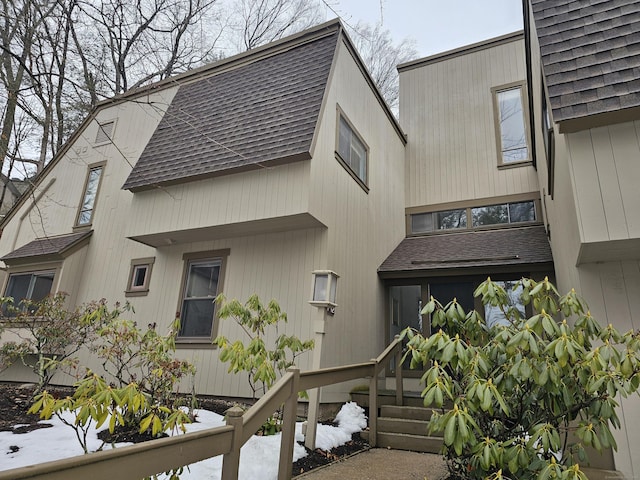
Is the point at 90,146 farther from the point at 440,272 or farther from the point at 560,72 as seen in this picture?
the point at 560,72

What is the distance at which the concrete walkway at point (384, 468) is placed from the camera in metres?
3.67

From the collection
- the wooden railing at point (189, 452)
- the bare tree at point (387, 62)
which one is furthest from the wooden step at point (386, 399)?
the bare tree at point (387, 62)

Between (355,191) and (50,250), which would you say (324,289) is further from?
(50,250)

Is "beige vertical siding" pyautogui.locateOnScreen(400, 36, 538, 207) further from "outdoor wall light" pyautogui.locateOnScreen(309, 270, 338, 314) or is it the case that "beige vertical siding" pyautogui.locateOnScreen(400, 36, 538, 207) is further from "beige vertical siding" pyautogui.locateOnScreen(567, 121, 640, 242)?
"beige vertical siding" pyautogui.locateOnScreen(567, 121, 640, 242)

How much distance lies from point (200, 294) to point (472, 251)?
17.4 feet

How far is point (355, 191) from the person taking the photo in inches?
291

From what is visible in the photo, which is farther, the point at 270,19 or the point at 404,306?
the point at 270,19

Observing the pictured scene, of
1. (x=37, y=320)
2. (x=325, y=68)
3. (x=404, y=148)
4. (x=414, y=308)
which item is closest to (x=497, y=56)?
(x=404, y=148)

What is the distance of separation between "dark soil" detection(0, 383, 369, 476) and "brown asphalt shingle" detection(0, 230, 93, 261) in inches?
117

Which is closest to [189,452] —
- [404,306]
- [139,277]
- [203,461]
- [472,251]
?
[203,461]

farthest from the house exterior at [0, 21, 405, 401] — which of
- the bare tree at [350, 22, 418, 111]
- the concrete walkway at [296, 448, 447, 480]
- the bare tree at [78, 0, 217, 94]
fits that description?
the bare tree at [350, 22, 418, 111]

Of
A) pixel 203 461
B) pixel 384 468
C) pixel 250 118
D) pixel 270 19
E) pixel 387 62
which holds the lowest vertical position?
pixel 384 468

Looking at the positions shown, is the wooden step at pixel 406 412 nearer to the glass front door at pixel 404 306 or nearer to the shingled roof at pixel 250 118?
the glass front door at pixel 404 306

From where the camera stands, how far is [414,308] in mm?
8375
